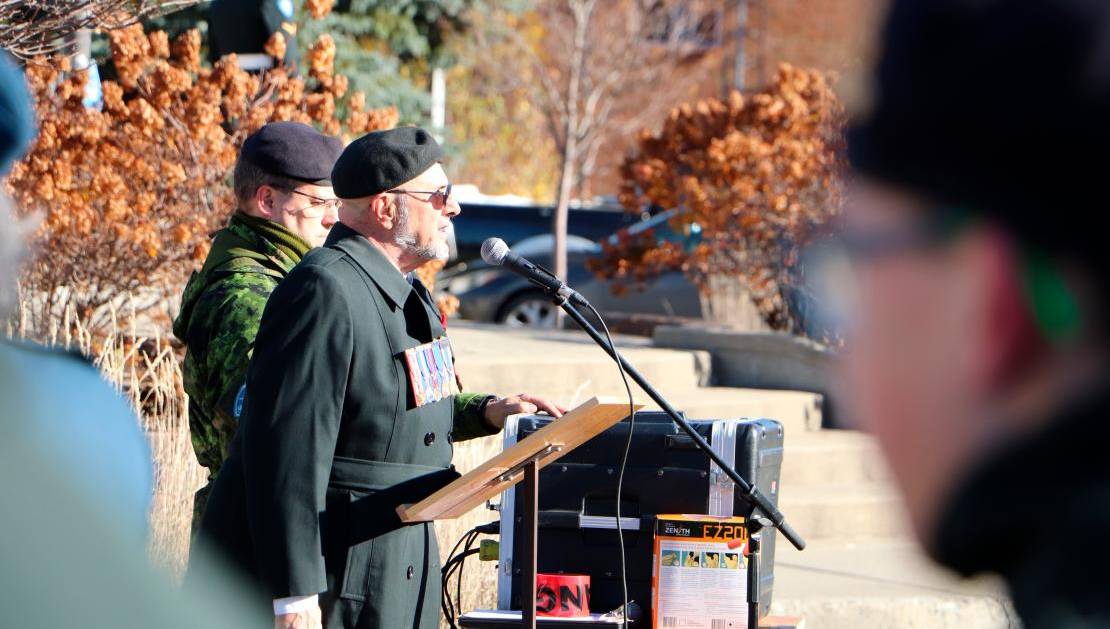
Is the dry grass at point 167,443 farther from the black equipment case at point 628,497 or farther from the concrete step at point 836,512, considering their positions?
the concrete step at point 836,512

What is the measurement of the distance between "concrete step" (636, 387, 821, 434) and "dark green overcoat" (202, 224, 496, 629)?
533 cm

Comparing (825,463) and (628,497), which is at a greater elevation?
(825,463)

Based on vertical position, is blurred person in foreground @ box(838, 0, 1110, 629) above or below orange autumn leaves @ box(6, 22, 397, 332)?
below

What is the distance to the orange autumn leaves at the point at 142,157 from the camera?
24.2ft

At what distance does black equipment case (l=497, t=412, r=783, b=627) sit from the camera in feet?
14.6

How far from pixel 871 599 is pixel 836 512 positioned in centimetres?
131

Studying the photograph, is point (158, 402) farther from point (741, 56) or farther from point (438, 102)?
point (741, 56)

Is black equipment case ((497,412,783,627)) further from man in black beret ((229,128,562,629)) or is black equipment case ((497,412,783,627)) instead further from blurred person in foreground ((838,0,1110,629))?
blurred person in foreground ((838,0,1110,629))

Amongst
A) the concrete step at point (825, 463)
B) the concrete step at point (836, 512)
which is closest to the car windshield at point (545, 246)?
the concrete step at point (825, 463)

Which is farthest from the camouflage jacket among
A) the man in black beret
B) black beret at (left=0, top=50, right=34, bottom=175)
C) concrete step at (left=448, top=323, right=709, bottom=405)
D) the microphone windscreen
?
concrete step at (left=448, top=323, right=709, bottom=405)

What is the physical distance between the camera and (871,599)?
22.6 feet

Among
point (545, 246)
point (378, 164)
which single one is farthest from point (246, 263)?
point (545, 246)

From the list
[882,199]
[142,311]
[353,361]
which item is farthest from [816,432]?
[882,199]

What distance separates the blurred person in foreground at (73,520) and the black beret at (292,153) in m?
3.00
